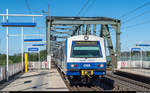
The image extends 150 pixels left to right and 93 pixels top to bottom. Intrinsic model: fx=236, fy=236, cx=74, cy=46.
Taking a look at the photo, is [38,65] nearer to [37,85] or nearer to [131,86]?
[37,85]

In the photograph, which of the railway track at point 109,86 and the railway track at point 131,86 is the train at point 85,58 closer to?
the railway track at point 109,86

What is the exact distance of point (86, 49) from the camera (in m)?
13.2

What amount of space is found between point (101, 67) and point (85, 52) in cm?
121

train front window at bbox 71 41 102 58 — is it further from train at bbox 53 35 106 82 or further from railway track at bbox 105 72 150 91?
railway track at bbox 105 72 150 91

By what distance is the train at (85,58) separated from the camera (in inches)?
501

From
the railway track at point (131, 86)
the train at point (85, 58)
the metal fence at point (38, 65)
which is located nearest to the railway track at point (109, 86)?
the railway track at point (131, 86)

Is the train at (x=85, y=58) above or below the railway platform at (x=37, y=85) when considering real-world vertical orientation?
above

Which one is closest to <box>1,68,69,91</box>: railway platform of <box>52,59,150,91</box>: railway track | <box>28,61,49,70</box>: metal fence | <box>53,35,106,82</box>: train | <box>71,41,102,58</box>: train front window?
<box>52,59,150,91</box>: railway track

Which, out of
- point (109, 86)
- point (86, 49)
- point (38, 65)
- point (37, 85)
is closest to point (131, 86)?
point (109, 86)

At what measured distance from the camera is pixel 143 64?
32.9 meters

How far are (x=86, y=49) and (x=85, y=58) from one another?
0.59 metres

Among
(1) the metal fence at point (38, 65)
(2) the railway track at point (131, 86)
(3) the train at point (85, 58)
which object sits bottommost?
(2) the railway track at point (131, 86)

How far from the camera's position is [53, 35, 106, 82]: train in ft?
41.8

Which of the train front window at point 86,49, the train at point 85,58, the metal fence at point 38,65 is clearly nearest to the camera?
the train at point 85,58
